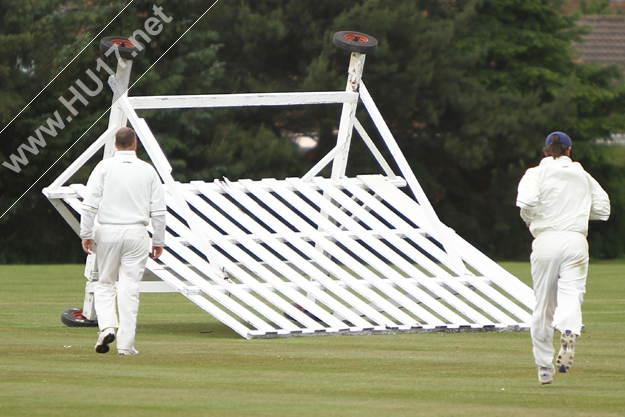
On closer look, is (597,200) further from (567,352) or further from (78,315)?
(78,315)

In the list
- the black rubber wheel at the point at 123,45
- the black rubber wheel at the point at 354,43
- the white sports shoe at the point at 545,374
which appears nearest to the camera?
the white sports shoe at the point at 545,374

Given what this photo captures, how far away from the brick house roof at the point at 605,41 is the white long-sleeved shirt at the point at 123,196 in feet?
109

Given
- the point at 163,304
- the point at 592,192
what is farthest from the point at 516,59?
the point at 592,192

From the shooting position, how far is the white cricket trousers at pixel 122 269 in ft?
22.8

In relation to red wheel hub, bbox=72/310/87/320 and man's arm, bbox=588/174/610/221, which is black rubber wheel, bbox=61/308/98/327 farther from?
man's arm, bbox=588/174/610/221

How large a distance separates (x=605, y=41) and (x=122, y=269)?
35794 mm

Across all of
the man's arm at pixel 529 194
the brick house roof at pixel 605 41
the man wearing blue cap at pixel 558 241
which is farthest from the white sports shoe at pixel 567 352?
the brick house roof at pixel 605 41

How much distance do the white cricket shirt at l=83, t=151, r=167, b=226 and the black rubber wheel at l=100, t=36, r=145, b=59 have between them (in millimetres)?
767

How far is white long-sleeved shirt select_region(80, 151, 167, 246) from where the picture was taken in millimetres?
6988

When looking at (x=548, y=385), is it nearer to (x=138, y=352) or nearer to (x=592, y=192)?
(x=592, y=192)

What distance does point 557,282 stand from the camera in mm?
6176

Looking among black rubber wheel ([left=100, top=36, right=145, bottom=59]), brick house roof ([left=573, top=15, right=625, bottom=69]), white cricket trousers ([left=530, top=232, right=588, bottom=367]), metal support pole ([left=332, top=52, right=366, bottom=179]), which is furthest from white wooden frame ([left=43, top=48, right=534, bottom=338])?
brick house roof ([left=573, top=15, right=625, bottom=69])

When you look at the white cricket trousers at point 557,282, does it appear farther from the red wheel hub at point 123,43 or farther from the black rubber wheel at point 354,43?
the black rubber wheel at point 354,43

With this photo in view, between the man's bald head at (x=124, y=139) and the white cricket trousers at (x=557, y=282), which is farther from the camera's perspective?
the man's bald head at (x=124, y=139)
